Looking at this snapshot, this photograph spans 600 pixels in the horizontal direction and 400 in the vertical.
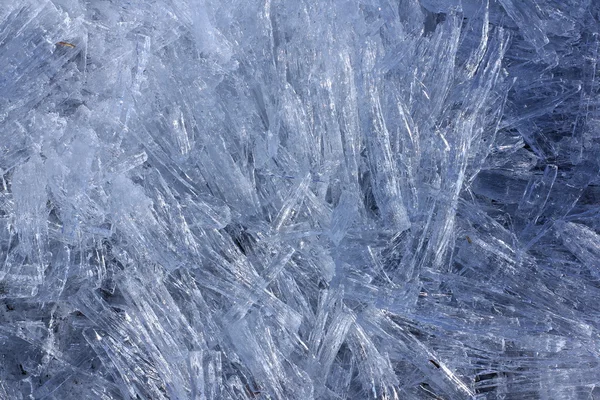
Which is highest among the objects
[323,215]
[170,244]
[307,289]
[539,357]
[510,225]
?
[170,244]

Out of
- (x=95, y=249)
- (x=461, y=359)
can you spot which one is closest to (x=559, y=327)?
(x=461, y=359)

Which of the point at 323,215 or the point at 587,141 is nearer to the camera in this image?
the point at 323,215

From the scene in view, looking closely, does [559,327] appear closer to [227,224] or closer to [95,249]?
[227,224]

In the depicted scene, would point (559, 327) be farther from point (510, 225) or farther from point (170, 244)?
point (170, 244)

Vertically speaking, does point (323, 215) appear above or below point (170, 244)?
below

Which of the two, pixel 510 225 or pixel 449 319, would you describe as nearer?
pixel 449 319

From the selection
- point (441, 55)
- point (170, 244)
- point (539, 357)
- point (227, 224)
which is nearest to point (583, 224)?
point (539, 357)
